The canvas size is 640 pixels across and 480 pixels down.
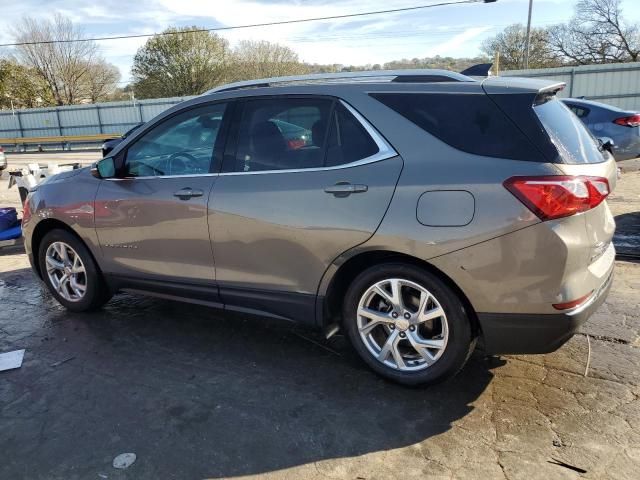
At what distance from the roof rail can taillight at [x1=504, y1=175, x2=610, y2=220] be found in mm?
782

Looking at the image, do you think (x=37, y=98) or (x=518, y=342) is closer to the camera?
(x=518, y=342)

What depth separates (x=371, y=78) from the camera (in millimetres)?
3436

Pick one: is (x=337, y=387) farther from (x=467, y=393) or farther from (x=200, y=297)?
(x=200, y=297)

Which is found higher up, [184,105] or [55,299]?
[184,105]

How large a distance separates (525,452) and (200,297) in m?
2.36

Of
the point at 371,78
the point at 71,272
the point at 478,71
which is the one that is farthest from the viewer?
the point at 71,272

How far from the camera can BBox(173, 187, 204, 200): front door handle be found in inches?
146

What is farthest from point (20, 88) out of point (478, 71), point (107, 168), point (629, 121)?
point (478, 71)

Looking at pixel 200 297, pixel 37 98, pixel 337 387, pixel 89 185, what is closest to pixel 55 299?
pixel 89 185

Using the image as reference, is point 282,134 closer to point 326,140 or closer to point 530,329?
point 326,140

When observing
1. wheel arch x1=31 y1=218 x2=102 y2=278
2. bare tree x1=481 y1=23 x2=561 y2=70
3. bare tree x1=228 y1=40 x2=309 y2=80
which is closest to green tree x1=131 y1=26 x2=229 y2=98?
bare tree x1=228 y1=40 x2=309 y2=80

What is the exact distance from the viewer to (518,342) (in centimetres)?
290

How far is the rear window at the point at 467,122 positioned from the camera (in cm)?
283

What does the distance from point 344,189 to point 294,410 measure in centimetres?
130
